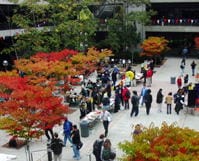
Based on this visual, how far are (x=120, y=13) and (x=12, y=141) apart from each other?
27786 millimetres

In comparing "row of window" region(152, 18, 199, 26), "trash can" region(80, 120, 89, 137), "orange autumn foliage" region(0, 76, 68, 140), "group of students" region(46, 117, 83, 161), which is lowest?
"trash can" region(80, 120, 89, 137)

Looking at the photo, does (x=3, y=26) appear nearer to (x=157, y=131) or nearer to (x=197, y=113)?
(x=197, y=113)

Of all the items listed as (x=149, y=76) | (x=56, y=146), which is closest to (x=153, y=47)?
(x=149, y=76)

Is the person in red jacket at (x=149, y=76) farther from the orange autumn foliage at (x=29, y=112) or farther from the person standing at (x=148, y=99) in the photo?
the orange autumn foliage at (x=29, y=112)

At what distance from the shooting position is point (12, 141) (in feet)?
65.5

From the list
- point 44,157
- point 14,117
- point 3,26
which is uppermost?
point 3,26

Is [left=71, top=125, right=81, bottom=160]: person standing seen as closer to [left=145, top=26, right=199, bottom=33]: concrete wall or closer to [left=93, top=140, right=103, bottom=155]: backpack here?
[left=93, top=140, right=103, bottom=155]: backpack

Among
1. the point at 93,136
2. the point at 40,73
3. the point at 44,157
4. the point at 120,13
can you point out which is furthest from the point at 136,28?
the point at 44,157

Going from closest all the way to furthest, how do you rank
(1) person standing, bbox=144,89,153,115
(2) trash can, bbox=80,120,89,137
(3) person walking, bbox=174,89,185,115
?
(2) trash can, bbox=80,120,89,137 < (1) person standing, bbox=144,89,153,115 < (3) person walking, bbox=174,89,185,115

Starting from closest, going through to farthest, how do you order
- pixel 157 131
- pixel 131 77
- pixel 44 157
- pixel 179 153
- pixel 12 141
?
pixel 179 153 → pixel 157 131 → pixel 44 157 → pixel 12 141 → pixel 131 77

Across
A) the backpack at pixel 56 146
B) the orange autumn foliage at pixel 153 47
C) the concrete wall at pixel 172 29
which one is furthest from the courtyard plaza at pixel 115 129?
the concrete wall at pixel 172 29

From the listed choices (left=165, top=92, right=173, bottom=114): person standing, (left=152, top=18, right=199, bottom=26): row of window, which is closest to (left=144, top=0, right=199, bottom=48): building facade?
(left=152, top=18, right=199, bottom=26): row of window

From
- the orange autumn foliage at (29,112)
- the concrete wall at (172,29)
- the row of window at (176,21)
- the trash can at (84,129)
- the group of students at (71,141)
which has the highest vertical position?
the row of window at (176,21)

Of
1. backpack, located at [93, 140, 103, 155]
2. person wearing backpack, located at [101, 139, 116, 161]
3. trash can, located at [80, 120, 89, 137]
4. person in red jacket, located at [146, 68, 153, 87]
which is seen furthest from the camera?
person in red jacket, located at [146, 68, 153, 87]
